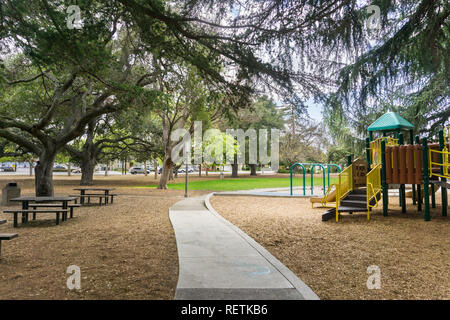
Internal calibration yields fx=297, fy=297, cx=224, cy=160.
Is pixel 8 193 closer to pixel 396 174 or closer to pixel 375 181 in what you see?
pixel 375 181

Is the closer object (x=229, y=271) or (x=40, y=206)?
(x=229, y=271)

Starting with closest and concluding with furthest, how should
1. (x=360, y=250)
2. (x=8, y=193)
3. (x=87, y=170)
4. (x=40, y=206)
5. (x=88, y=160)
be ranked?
1. (x=360, y=250)
2. (x=40, y=206)
3. (x=8, y=193)
4. (x=87, y=170)
5. (x=88, y=160)

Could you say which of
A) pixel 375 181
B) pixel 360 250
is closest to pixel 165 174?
pixel 375 181

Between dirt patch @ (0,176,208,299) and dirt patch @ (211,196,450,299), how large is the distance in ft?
6.59

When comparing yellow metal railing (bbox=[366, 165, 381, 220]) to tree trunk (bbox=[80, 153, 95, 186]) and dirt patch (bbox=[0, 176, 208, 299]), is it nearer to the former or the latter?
dirt patch (bbox=[0, 176, 208, 299])

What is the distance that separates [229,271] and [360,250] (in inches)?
112

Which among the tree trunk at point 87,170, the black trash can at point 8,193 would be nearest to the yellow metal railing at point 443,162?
the black trash can at point 8,193

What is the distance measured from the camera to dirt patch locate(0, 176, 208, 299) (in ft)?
11.7

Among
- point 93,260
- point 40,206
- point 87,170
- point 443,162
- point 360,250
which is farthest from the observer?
point 87,170

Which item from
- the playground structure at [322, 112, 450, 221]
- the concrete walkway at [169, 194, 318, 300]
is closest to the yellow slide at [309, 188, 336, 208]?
the playground structure at [322, 112, 450, 221]

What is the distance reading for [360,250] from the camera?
557 centimetres
